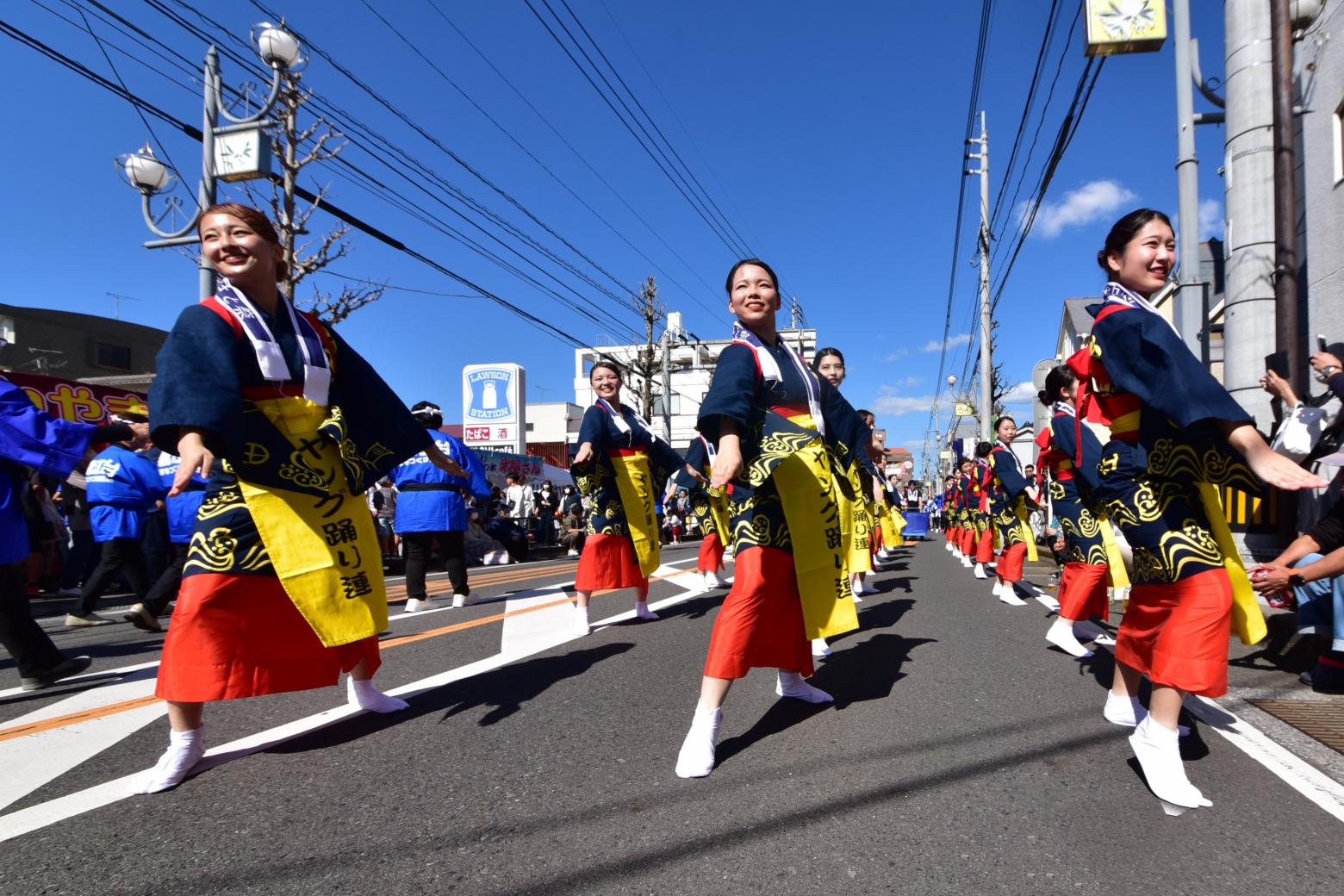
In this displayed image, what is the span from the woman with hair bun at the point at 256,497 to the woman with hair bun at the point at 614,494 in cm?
259

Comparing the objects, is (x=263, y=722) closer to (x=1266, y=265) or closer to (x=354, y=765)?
(x=354, y=765)

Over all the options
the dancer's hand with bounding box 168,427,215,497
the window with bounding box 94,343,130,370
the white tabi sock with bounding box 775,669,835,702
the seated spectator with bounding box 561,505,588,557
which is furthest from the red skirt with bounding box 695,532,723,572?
the window with bounding box 94,343,130,370

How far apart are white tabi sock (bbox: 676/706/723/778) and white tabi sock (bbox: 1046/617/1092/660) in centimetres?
282

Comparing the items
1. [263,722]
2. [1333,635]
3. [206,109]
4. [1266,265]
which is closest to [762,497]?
[263,722]

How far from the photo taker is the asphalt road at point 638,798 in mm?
1910

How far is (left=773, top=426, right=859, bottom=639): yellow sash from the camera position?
2.96 metres

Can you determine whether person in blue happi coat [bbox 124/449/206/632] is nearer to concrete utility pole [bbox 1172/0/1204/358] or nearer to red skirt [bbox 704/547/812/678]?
red skirt [bbox 704/547/812/678]

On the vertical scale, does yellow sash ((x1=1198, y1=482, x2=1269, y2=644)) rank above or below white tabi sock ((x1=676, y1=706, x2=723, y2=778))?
above

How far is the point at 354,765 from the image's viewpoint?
2.67m

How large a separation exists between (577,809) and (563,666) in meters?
1.93

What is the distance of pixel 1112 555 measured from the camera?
4.43m

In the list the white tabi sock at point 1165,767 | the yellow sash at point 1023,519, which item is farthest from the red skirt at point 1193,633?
the yellow sash at point 1023,519

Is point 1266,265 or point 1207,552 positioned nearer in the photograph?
point 1207,552

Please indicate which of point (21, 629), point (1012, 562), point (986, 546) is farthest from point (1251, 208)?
point (21, 629)
